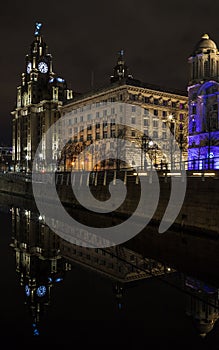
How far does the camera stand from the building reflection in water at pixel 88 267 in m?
13.1

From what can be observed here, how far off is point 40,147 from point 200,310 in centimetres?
12932

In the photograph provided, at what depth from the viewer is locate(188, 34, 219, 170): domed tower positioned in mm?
61688

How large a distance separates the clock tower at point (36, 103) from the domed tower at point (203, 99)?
235 ft

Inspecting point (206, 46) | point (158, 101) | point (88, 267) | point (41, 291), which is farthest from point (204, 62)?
point (41, 291)

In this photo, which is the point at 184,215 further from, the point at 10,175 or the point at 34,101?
the point at 34,101

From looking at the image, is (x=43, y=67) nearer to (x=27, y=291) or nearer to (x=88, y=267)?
(x=88, y=267)

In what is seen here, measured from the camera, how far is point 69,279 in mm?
16922

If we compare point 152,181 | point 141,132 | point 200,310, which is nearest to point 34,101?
point 141,132

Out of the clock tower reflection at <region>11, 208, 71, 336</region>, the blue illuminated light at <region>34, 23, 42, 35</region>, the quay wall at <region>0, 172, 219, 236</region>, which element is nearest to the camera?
the clock tower reflection at <region>11, 208, 71, 336</region>

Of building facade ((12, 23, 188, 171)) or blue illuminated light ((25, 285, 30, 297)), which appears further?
building facade ((12, 23, 188, 171))

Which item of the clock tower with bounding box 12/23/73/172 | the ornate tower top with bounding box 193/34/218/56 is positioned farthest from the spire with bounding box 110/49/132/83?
the ornate tower top with bounding box 193/34/218/56

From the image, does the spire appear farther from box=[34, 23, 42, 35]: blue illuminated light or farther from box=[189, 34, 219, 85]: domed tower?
box=[189, 34, 219, 85]: domed tower

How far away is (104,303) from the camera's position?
45.5 ft

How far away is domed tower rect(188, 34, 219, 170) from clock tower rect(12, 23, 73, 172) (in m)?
71.7
